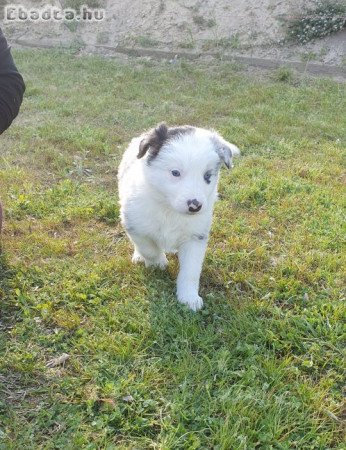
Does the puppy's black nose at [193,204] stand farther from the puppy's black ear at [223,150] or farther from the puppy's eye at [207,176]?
the puppy's black ear at [223,150]

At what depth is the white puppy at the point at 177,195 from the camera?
126 inches

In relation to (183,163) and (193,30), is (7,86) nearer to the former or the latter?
(183,163)

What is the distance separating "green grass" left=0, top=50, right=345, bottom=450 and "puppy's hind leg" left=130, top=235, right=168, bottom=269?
13 centimetres

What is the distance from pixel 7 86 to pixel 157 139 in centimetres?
107

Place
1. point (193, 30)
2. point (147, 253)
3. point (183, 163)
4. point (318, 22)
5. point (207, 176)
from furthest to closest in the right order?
1. point (193, 30)
2. point (318, 22)
3. point (147, 253)
4. point (207, 176)
5. point (183, 163)

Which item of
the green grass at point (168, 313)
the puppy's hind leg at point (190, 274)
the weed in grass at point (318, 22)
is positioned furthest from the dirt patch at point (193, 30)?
the puppy's hind leg at point (190, 274)

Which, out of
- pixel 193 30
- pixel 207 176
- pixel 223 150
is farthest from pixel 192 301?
pixel 193 30

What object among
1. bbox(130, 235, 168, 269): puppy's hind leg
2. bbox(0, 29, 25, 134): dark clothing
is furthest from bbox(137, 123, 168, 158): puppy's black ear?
A: bbox(0, 29, 25, 134): dark clothing

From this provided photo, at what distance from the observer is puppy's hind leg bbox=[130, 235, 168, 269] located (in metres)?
3.62

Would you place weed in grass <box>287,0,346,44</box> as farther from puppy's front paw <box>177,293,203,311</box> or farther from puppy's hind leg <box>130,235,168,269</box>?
puppy's front paw <box>177,293,203,311</box>

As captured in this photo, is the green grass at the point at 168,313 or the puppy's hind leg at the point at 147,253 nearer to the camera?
the green grass at the point at 168,313

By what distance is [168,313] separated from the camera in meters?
3.28

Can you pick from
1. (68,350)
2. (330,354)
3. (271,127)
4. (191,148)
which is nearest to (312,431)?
(330,354)

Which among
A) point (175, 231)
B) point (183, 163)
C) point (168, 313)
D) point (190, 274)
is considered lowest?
point (168, 313)
